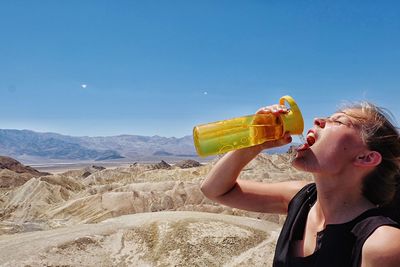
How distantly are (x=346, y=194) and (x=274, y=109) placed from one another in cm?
61

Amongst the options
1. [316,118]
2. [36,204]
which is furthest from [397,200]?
[36,204]

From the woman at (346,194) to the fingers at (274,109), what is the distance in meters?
0.22

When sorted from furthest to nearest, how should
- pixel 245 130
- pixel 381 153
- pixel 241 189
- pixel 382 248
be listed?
pixel 241 189 → pixel 245 130 → pixel 381 153 → pixel 382 248

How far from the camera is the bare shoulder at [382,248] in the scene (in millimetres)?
1904

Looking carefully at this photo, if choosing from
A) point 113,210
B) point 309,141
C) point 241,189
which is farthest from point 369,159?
point 113,210

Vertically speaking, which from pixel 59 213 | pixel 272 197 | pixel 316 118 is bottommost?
pixel 59 213

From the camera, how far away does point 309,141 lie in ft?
7.97

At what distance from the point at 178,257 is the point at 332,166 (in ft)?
12.4

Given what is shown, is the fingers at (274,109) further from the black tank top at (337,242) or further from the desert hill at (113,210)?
the desert hill at (113,210)

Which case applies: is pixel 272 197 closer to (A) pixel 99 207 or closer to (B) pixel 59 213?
(A) pixel 99 207

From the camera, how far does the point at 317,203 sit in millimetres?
2510

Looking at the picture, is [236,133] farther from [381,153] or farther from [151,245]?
[151,245]

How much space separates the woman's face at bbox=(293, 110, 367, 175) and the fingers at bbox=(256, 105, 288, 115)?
28 cm

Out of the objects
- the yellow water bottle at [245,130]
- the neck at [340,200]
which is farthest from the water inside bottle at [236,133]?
the neck at [340,200]
